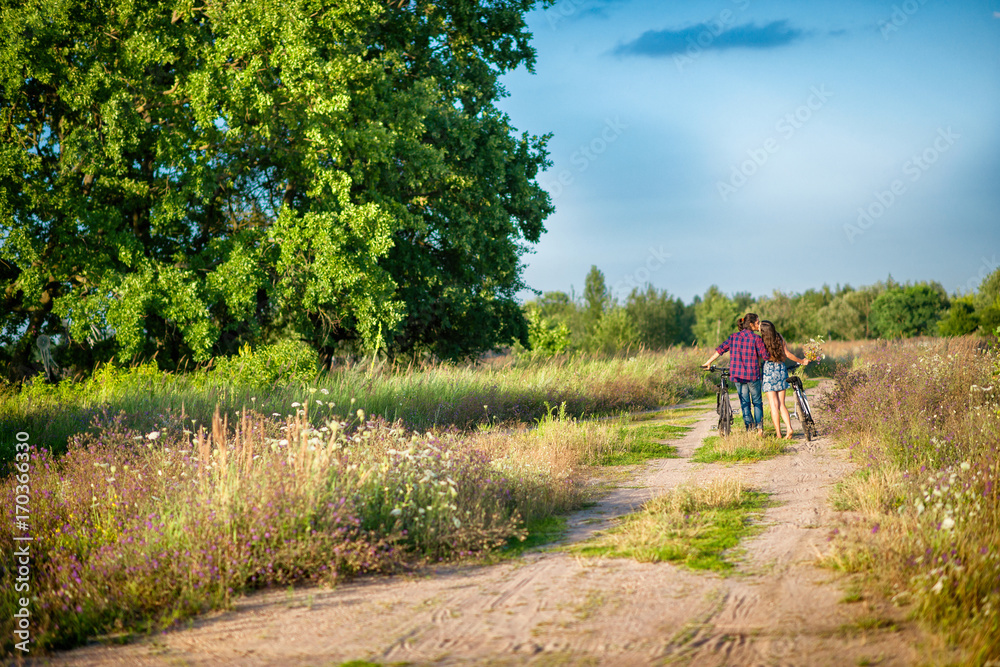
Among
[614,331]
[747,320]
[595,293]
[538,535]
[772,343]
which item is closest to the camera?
[538,535]

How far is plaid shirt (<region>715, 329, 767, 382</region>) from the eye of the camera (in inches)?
432

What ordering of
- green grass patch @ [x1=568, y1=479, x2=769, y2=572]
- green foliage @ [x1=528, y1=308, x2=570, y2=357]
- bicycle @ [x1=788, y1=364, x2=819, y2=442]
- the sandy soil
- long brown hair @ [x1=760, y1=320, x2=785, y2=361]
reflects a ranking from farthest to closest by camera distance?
green foliage @ [x1=528, y1=308, x2=570, y2=357], bicycle @ [x1=788, y1=364, x2=819, y2=442], long brown hair @ [x1=760, y1=320, x2=785, y2=361], green grass patch @ [x1=568, y1=479, x2=769, y2=572], the sandy soil

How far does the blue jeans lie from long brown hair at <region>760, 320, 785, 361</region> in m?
0.51

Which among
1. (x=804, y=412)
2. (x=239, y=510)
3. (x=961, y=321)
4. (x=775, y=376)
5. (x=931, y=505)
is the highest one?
(x=961, y=321)

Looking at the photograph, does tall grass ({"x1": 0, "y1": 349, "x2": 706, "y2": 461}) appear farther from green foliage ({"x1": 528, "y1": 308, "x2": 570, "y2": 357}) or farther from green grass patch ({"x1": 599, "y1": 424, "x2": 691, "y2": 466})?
green foliage ({"x1": 528, "y1": 308, "x2": 570, "y2": 357})

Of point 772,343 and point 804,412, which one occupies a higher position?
point 772,343

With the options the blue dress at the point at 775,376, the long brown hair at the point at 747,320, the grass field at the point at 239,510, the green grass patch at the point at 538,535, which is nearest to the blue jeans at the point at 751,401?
the blue dress at the point at 775,376

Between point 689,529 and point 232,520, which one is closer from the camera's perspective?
point 232,520

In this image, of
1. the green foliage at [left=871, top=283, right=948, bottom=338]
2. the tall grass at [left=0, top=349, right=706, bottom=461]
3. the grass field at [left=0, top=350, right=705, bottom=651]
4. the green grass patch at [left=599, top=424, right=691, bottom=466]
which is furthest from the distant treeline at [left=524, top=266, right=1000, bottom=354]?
the grass field at [left=0, top=350, right=705, bottom=651]

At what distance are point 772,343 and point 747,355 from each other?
1.34 feet

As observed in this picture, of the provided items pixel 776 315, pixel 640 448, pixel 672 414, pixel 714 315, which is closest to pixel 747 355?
pixel 640 448

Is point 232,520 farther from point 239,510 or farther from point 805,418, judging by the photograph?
point 805,418

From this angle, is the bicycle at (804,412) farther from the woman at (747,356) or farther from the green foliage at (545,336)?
the green foliage at (545,336)

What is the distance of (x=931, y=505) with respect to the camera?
5.57 metres
